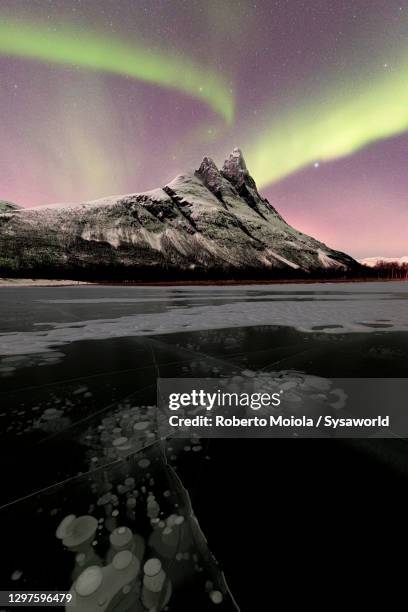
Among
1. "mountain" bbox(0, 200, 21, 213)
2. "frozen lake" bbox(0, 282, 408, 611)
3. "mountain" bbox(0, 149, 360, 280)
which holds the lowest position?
"frozen lake" bbox(0, 282, 408, 611)

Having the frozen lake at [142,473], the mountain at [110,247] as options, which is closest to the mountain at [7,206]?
the mountain at [110,247]

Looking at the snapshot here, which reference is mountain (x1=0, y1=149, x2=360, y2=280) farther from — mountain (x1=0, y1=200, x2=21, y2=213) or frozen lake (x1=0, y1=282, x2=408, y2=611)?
frozen lake (x1=0, y1=282, x2=408, y2=611)

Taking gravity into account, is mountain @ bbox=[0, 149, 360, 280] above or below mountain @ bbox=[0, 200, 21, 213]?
below

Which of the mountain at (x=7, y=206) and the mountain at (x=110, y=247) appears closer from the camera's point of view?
the mountain at (x=110, y=247)

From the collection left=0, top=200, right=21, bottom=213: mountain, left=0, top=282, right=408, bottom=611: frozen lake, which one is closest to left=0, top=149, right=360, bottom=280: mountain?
left=0, top=200, right=21, bottom=213: mountain

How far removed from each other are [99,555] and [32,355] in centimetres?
603

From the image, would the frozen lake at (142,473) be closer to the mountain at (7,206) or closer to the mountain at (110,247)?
the mountain at (110,247)

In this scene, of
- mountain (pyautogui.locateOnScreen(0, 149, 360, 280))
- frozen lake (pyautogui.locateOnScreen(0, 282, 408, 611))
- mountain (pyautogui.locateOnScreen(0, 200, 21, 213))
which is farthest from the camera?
mountain (pyautogui.locateOnScreen(0, 200, 21, 213))

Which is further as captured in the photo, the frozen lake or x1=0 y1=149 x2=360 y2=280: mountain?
x1=0 y1=149 x2=360 y2=280: mountain

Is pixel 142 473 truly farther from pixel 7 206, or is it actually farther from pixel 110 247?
pixel 7 206

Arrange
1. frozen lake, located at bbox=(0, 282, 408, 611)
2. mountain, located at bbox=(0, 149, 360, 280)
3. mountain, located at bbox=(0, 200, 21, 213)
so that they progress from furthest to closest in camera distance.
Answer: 1. mountain, located at bbox=(0, 200, 21, 213)
2. mountain, located at bbox=(0, 149, 360, 280)
3. frozen lake, located at bbox=(0, 282, 408, 611)

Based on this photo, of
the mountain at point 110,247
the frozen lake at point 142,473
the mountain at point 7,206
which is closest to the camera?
the frozen lake at point 142,473

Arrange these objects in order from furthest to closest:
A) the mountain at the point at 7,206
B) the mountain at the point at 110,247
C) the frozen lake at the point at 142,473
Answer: the mountain at the point at 7,206, the mountain at the point at 110,247, the frozen lake at the point at 142,473

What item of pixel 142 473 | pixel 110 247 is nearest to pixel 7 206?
pixel 110 247
